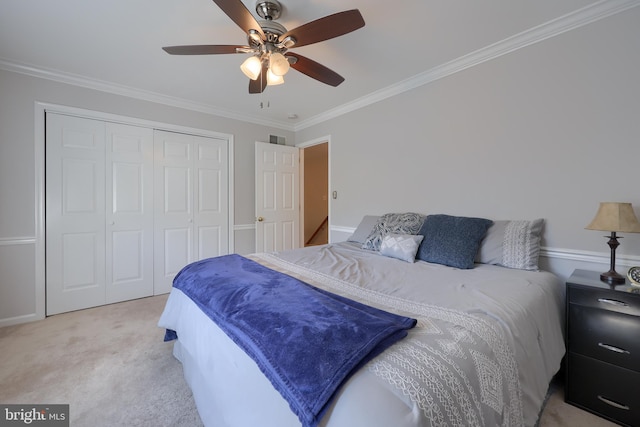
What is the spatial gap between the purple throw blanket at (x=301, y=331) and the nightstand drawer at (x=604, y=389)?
1417mm

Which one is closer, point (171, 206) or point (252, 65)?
point (252, 65)

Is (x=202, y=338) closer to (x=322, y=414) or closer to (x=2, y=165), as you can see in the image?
(x=322, y=414)

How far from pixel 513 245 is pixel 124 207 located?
396cm

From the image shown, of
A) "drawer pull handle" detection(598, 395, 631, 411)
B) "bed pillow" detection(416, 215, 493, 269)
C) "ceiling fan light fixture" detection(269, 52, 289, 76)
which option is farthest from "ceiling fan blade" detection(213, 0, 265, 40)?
"drawer pull handle" detection(598, 395, 631, 411)

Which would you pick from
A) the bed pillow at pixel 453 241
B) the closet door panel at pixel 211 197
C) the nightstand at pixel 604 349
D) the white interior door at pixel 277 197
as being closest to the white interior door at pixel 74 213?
the closet door panel at pixel 211 197

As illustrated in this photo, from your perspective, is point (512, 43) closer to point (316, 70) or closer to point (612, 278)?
point (316, 70)

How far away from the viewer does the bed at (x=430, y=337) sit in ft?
2.31

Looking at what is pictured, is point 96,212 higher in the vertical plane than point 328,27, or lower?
lower

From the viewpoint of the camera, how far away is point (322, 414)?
27.0 inches

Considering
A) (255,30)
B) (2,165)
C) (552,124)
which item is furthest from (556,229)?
(2,165)

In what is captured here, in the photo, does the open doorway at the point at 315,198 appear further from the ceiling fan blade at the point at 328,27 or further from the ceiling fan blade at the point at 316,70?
the ceiling fan blade at the point at 328,27

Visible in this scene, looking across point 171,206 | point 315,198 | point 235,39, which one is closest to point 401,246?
point 235,39

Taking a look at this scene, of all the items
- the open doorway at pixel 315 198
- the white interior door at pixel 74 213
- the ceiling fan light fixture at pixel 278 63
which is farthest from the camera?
the open doorway at pixel 315 198

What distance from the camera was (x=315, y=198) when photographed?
247 inches
